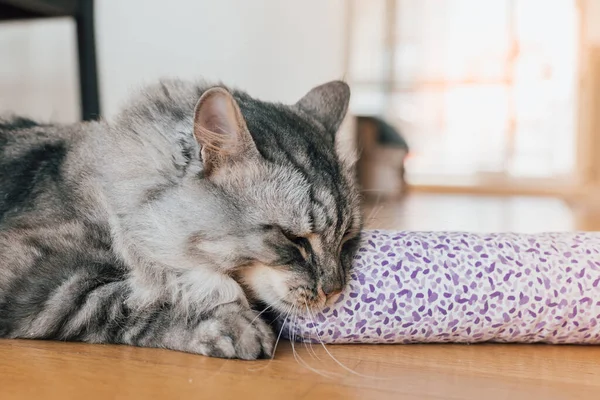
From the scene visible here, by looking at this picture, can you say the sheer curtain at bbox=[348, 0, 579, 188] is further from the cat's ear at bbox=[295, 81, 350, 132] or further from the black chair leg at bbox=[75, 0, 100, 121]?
the cat's ear at bbox=[295, 81, 350, 132]

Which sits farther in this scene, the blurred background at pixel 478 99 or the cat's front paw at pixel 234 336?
the blurred background at pixel 478 99

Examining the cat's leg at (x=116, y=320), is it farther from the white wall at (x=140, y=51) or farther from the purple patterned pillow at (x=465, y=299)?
the white wall at (x=140, y=51)

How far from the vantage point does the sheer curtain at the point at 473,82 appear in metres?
6.88

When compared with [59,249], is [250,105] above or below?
above

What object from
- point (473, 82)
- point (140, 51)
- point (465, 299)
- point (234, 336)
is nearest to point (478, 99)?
point (473, 82)

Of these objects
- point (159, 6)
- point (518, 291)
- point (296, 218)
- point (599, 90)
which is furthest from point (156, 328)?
point (599, 90)

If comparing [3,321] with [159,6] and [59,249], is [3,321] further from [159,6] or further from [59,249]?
[159,6]

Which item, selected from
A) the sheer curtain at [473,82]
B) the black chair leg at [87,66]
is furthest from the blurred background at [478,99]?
the black chair leg at [87,66]

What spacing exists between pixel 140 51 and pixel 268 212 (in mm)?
2501

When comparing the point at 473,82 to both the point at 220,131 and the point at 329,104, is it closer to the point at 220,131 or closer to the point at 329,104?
the point at 329,104

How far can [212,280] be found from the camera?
1265 mm

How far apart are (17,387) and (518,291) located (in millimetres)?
944

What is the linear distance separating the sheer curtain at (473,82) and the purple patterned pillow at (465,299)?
5.88 m

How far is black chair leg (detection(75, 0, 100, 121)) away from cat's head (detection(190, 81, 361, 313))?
1.78 metres
